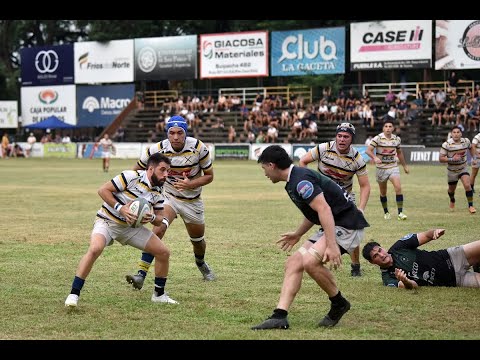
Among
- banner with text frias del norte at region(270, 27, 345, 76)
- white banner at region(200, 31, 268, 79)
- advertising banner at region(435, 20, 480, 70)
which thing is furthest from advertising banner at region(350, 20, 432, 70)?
white banner at region(200, 31, 268, 79)

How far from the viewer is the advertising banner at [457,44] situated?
48.8 metres

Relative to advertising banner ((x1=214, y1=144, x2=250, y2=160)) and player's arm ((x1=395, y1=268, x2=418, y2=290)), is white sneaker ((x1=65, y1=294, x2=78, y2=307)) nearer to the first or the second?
player's arm ((x1=395, y1=268, x2=418, y2=290))

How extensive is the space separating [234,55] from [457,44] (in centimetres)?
1619

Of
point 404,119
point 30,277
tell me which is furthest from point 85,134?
point 30,277

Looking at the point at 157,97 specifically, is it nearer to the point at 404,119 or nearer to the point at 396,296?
the point at 404,119

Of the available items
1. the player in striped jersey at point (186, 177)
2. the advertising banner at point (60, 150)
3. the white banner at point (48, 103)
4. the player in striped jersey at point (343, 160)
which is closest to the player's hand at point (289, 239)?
the player in striped jersey at point (186, 177)

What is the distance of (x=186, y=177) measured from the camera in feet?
37.0

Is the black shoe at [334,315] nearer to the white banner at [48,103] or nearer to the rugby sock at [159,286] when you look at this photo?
the rugby sock at [159,286]

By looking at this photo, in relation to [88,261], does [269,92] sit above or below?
above

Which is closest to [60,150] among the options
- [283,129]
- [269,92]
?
[269,92]

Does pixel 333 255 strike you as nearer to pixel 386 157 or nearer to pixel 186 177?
pixel 186 177

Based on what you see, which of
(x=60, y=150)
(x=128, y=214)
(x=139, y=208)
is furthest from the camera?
(x=60, y=150)

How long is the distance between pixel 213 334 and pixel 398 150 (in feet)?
40.7

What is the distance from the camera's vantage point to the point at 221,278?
1130 cm
